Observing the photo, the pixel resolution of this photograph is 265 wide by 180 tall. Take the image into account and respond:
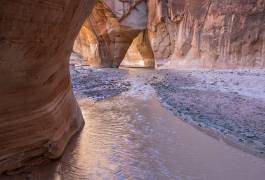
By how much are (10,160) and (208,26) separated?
16347 mm

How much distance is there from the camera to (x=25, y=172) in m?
3.72

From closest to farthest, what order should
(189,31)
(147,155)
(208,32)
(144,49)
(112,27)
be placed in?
(147,155) < (208,32) < (189,31) < (112,27) < (144,49)

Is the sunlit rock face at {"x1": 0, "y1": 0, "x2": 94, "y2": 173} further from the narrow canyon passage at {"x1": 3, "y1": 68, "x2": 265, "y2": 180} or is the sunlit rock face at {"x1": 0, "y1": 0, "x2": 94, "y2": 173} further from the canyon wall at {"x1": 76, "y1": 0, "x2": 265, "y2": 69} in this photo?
the canyon wall at {"x1": 76, "y1": 0, "x2": 265, "y2": 69}

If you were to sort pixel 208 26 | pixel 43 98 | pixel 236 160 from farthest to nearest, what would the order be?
1. pixel 208 26
2. pixel 236 160
3. pixel 43 98

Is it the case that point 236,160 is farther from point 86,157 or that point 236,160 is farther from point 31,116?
point 31,116

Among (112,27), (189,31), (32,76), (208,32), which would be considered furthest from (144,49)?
(32,76)

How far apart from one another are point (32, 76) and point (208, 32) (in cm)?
1597

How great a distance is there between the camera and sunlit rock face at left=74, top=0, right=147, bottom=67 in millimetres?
23922

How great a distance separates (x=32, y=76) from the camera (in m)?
3.52

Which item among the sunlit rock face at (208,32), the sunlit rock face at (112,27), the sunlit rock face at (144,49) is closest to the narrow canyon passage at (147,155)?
the sunlit rock face at (208,32)

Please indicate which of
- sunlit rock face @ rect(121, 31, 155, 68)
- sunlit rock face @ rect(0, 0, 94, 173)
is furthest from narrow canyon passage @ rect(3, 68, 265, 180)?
sunlit rock face @ rect(121, 31, 155, 68)

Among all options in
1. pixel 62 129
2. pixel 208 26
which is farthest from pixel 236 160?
pixel 208 26

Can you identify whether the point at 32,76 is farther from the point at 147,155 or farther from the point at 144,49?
the point at 144,49

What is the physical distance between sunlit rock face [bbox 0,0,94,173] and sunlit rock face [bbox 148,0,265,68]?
13.1m
